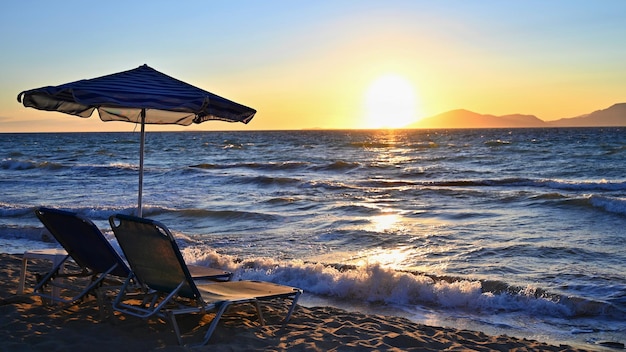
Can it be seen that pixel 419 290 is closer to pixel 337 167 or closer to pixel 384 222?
pixel 384 222

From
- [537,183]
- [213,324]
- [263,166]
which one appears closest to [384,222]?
[213,324]

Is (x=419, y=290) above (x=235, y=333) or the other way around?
the other way around

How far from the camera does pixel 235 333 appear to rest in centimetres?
557

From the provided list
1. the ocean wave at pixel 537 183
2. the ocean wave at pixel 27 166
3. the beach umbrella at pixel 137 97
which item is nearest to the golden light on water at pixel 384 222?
the beach umbrella at pixel 137 97

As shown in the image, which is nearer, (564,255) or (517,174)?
(564,255)

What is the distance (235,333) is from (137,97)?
2.13 meters

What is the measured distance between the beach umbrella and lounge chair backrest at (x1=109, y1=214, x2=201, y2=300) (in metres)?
0.98

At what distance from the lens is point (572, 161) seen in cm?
3528

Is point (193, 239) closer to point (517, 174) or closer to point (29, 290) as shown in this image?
point (29, 290)

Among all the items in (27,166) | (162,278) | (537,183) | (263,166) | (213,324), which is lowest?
(27,166)

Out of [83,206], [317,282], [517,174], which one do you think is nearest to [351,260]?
[317,282]

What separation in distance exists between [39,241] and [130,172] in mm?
21581

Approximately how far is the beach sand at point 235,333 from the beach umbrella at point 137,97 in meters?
1.46

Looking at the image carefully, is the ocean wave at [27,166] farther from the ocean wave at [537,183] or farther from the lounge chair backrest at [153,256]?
the lounge chair backrest at [153,256]
